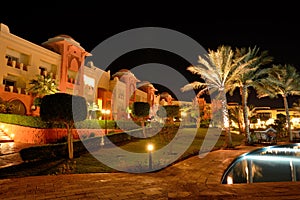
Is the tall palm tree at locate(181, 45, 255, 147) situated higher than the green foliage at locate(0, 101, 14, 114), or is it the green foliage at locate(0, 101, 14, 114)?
the tall palm tree at locate(181, 45, 255, 147)

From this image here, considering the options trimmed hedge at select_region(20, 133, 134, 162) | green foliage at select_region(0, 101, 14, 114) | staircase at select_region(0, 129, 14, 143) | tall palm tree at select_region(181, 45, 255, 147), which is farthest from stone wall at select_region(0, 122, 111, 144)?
tall palm tree at select_region(181, 45, 255, 147)

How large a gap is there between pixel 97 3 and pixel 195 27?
13705 mm

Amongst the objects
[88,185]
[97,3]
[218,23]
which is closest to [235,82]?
[218,23]

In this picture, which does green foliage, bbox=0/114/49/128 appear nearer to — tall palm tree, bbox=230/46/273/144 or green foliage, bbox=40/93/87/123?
green foliage, bbox=40/93/87/123

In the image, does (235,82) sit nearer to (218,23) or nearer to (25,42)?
(218,23)

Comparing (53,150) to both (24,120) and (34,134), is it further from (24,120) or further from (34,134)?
(24,120)

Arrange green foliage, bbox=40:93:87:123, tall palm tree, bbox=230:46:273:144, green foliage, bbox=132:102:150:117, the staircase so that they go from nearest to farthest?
green foliage, bbox=40:93:87:123 < the staircase < green foliage, bbox=132:102:150:117 < tall palm tree, bbox=230:46:273:144

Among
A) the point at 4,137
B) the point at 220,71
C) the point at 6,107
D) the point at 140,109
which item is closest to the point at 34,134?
the point at 4,137

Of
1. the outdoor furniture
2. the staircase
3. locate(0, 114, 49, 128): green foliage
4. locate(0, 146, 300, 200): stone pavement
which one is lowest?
locate(0, 146, 300, 200): stone pavement

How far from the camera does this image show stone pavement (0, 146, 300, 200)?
5.33 meters

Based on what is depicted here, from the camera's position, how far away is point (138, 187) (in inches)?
240

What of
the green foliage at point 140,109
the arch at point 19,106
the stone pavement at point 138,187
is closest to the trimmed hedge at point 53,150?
the stone pavement at point 138,187

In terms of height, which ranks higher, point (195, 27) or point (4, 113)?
point (195, 27)

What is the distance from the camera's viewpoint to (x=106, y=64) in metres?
37.2
